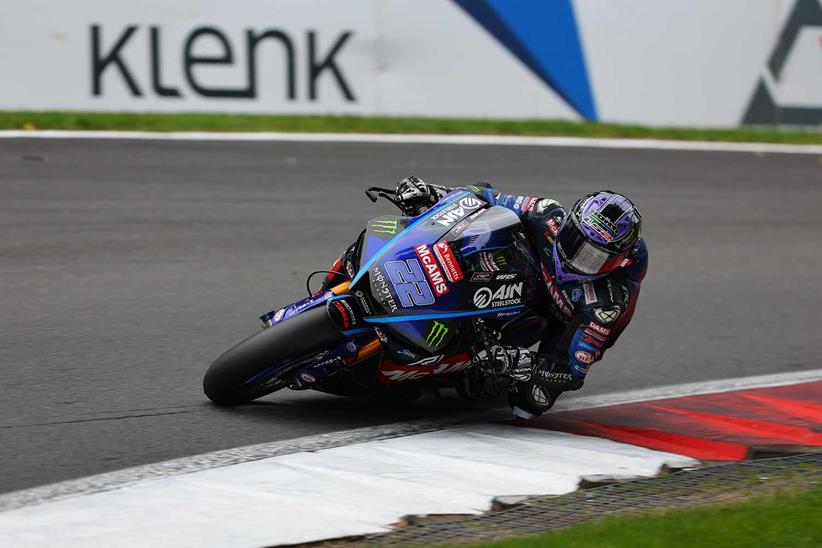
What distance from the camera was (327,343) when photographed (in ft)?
17.4

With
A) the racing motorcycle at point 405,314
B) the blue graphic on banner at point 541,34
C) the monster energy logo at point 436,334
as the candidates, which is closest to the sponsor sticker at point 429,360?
the racing motorcycle at point 405,314

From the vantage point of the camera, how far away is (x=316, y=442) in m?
5.23

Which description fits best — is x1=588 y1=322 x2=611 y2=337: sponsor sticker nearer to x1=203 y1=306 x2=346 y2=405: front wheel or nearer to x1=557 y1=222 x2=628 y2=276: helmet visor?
x1=557 y1=222 x2=628 y2=276: helmet visor

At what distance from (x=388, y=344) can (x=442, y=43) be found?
345 inches

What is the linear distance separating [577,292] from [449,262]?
0.62 meters

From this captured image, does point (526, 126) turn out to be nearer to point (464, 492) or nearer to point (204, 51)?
point (204, 51)

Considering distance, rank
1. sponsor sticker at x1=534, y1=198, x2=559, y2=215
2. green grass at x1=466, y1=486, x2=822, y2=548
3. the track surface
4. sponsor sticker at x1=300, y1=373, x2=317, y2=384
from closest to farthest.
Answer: green grass at x1=466, y1=486, x2=822, y2=548 < sponsor sticker at x1=300, y1=373, x2=317, y2=384 < the track surface < sponsor sticker at x1=534, y1=198, x2=559, y2=215

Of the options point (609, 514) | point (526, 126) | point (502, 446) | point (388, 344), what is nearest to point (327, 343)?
point (388, 344)

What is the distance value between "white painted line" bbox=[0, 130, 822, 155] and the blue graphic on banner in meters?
0.94

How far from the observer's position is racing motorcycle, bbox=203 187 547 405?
529 centimetres

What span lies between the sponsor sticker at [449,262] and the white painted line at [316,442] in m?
0.76

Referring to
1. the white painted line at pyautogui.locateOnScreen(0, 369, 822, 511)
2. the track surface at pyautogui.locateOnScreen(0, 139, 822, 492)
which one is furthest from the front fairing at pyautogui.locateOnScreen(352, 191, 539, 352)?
the track surface at pyautogui.locateOnScreen(0, 139, 822, 492)

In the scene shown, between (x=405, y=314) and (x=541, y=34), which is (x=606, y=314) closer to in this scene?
(x=405, y=314)

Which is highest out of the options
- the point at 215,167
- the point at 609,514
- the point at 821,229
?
the point at 215,167
